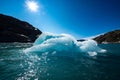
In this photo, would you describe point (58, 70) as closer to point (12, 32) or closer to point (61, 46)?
point (61, 46)

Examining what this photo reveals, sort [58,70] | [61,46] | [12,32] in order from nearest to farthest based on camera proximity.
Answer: [58,70], [61,46], [12,32]

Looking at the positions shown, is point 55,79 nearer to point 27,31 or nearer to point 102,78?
point 102,78

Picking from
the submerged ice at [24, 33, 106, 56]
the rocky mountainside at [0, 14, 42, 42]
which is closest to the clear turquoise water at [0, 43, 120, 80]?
the submerged ice at [24, 33, 106, 56]

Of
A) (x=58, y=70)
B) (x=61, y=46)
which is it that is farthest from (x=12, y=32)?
(x=58, y=70)

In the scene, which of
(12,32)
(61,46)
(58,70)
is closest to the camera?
(58,70)

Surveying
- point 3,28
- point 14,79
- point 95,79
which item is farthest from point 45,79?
point 3,28

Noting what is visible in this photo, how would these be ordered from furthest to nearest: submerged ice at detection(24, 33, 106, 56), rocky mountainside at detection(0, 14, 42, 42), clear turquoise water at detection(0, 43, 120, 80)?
rocky mountainside at detection(0, 14, 42, 42), submerged ice at detection(24, 33, 106, 56), clear turquoise water at detection(0, 43, 120, 80)

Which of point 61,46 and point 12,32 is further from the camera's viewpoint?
point 12,32

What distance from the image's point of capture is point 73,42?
100ft

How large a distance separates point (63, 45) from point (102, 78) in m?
17.9

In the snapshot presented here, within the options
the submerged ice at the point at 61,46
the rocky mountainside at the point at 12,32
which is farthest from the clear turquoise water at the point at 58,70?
the rocky mountainside at the point at 12,32

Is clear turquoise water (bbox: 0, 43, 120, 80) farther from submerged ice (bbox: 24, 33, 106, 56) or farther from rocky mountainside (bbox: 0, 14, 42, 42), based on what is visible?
rocky mountainside (bbox: 0, 14, 42, 42)

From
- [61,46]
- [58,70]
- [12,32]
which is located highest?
[12,32]

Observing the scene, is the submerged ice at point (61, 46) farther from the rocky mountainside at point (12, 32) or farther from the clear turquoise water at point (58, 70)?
the rocky mountainside at point (12, 32)
